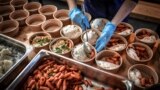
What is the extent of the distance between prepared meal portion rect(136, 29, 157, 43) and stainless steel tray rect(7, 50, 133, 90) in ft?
1.98

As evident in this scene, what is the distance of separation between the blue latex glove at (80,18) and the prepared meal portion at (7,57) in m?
0.67

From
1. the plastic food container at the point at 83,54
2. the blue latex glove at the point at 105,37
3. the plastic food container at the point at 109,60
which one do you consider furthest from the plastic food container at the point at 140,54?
the plastic food container at the point at 83,54

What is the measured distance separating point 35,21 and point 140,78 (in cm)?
132

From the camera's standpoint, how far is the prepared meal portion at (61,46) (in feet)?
5.74

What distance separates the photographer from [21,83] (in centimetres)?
149

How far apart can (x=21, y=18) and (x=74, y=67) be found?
3.24 feet

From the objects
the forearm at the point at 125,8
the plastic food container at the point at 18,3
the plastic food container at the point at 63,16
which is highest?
the forearm at the point at 125,8

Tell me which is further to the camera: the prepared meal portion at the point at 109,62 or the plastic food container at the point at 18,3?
the plastic food container at the point at 18,3

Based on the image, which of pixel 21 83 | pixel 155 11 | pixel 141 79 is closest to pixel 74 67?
pixel 21 83

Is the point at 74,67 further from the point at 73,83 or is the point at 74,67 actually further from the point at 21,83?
the point at 21,83

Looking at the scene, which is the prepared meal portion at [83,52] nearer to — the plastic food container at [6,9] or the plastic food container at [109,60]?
the plastic food container at [109,60]

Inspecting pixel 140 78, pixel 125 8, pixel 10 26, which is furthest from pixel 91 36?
pixel 10 26

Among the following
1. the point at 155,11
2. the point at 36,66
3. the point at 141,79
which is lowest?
the point at 155,11

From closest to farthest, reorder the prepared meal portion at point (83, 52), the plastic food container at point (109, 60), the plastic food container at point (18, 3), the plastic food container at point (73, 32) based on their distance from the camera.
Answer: the plastic food container at point (109, 60)
the prepared meal portion at point (83, 52)
the plastic food container at point (73, 32)
the plastic food container at point (18, 3)
